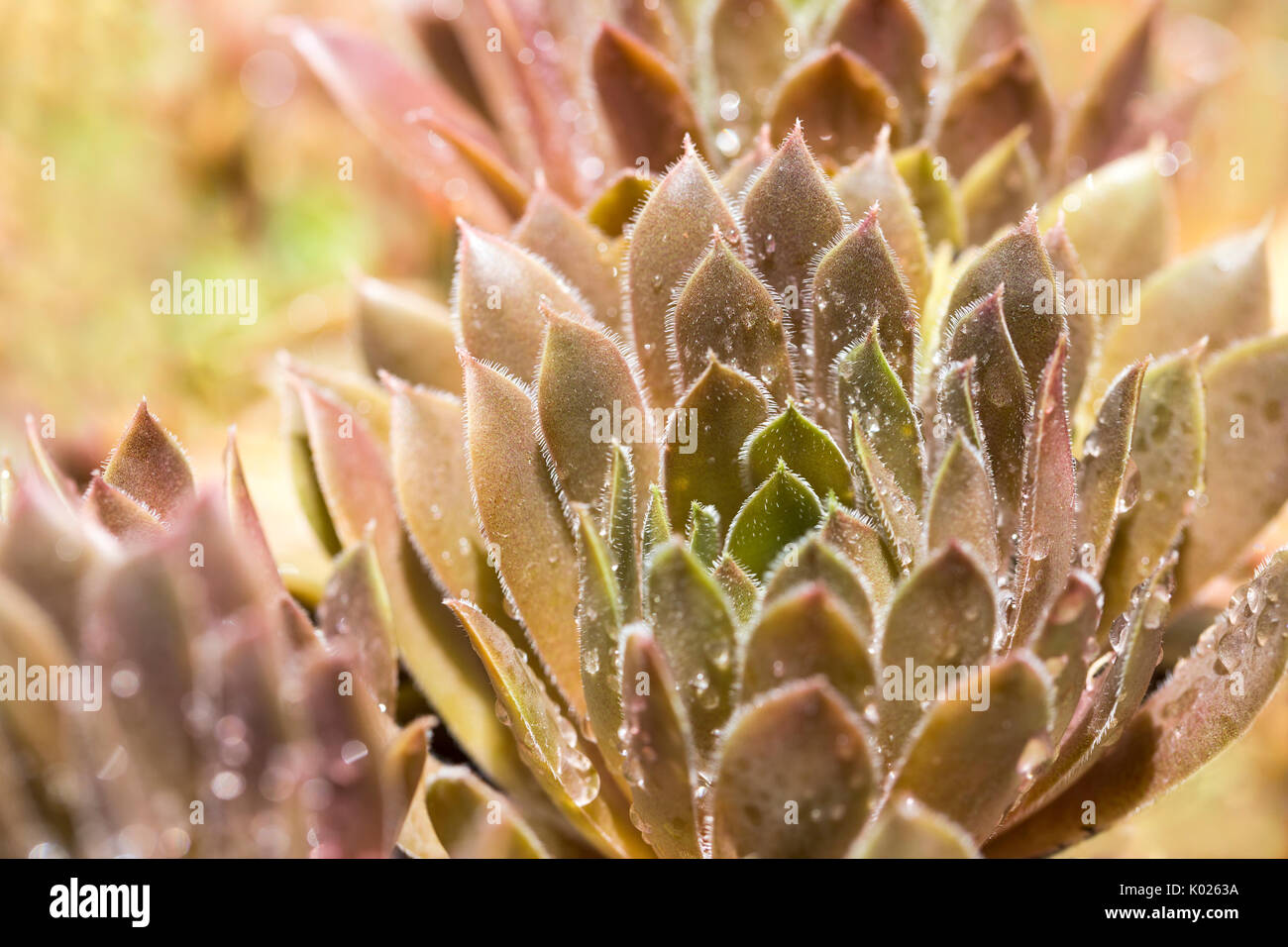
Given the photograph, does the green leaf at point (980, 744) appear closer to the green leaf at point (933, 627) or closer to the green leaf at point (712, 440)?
the green leaf at point (933, 627)

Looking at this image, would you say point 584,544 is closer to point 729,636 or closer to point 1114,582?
point 729,636

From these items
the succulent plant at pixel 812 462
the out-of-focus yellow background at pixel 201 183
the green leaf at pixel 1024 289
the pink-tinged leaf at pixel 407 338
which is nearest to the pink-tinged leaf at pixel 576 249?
the succulent plant at pixel 812 462

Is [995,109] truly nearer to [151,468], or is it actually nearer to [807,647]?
[807,647]

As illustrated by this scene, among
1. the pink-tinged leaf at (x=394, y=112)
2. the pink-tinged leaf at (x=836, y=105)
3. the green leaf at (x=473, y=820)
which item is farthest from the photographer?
the pink-tinged leaf at (x=394, y=112)

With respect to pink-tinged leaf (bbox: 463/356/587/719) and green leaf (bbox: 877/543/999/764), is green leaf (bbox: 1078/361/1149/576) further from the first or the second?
pink-tinged leaf (bbox: 463/356/587/719)

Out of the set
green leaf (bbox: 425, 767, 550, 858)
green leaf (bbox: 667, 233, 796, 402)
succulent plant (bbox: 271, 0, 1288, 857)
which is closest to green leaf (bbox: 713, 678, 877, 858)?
succulent plant (bbox: 271, 0, 1288, 857)

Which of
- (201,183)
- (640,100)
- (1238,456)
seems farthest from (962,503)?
(201,183)
